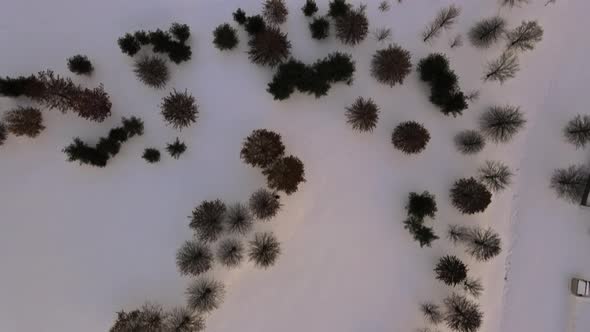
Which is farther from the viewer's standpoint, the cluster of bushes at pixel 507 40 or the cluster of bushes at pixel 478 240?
the cluster of bushes at pixel 507 40

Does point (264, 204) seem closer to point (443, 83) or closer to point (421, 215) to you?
point (421, 215)

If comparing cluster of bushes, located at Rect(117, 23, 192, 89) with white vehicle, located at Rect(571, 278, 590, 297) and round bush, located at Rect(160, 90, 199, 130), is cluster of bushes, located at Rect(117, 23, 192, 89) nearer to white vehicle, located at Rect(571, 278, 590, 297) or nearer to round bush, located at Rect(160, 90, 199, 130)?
round bush, located at Rect(160, 90, 199, 130)

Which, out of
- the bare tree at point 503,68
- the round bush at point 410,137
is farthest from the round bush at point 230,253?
the bare tree at point 503,68

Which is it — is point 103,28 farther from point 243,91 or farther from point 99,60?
point 243,91

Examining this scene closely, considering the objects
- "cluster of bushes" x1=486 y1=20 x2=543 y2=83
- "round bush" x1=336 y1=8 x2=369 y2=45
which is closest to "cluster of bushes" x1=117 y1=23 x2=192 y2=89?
"round bush" x1=336 y1=8 x2=369 y2=45

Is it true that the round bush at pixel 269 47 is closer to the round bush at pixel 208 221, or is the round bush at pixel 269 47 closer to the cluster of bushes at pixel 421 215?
the round bush at pixel 208 221

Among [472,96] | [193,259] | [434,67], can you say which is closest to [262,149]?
[193,259]

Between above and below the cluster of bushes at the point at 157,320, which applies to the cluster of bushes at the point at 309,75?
above
